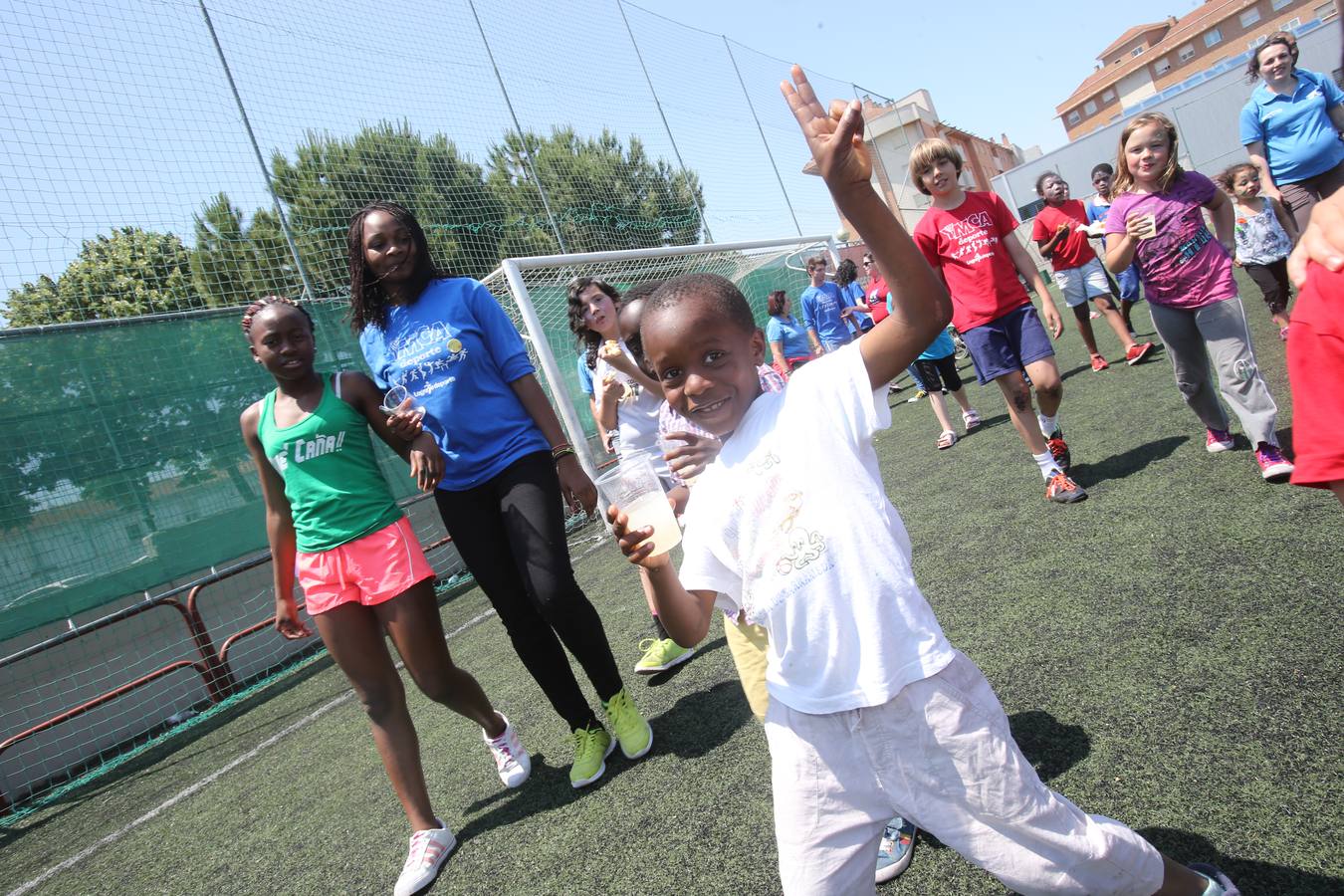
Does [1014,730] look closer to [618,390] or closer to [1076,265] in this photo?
[618,390]

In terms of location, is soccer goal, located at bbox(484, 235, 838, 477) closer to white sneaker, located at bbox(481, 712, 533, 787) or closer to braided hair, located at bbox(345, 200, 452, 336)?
braided hair, located at bbox(345, 200, 452, 336)

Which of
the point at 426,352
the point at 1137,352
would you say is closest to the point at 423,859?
the point at 426,352

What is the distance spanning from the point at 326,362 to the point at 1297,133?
8.50 metres

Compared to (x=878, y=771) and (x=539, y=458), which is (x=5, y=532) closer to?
(x=539, y=458)

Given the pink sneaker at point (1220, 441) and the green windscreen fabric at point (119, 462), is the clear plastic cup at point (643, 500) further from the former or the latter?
the green windscreen fabric at point (119, 462)

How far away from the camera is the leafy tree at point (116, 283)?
7820 mm

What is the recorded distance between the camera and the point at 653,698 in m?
3.68

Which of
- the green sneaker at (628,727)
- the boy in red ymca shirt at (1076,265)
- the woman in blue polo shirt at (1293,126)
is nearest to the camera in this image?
the green sneaker at (628,727)

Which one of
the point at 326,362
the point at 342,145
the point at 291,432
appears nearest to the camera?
the point at 291,432

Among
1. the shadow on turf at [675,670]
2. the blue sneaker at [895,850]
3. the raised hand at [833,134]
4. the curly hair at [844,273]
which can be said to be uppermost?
the curly hair at [844,273]

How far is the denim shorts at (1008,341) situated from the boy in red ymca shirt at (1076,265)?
2.80 meters

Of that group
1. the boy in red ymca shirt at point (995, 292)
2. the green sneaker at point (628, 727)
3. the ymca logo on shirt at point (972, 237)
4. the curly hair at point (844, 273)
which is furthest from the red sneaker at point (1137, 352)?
the green sneaker at point (628, 727)

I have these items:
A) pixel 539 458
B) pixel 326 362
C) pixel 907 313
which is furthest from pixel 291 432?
pixel 326 362

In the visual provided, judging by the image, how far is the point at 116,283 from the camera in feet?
28.5
